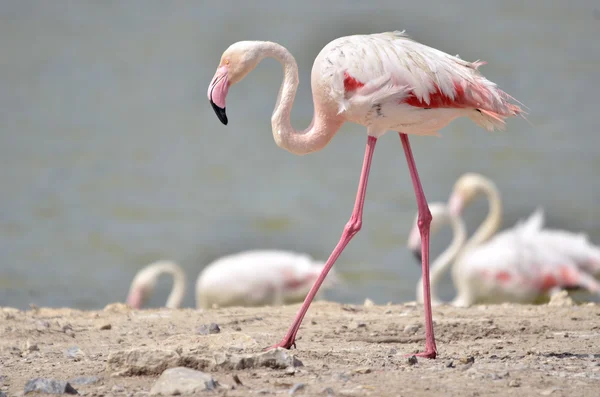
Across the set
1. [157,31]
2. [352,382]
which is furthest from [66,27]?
[352,382]

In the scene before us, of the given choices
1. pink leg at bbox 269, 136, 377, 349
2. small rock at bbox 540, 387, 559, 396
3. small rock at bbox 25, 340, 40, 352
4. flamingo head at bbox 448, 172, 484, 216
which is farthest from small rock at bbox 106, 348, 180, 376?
flamingo head at bbox 448, 172, 484, 216

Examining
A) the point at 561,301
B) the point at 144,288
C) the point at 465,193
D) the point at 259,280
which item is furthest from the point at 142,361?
the point at 465,193

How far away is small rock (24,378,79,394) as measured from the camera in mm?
4648

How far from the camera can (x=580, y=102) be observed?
21531 mm

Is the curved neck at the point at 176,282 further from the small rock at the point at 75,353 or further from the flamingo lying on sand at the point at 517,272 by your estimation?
the small rock at the point at 75,353

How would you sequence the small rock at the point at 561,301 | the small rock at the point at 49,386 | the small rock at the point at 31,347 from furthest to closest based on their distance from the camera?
the small rock at the point at 561,301
the small rock at the point at 31,347
the small rock at the point at 49,386

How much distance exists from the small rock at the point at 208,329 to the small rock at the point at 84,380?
1.58 m

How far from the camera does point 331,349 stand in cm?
590

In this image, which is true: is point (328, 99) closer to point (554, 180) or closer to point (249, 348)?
point (249, 348)

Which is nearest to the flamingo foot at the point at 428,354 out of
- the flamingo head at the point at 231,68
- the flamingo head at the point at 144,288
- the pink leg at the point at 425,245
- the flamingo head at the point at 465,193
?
the pink leg at the point at 425,245

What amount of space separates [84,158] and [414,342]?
1476 cm

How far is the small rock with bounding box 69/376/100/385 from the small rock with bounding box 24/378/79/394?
166 millimetres

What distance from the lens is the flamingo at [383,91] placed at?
19.4 ft

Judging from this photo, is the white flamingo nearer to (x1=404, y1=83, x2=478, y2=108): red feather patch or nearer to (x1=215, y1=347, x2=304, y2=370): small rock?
(x1=404, y1=83, x2=478, y2=108): red feather patch
